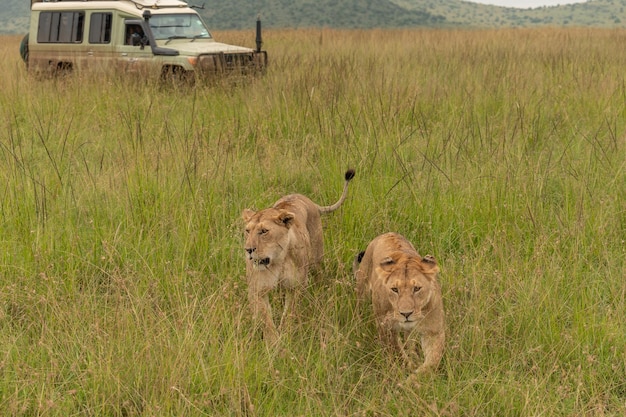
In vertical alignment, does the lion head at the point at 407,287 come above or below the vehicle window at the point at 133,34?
below

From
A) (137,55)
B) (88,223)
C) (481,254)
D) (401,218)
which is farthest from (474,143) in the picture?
(137,55)

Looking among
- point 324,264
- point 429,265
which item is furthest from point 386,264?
point 324,264

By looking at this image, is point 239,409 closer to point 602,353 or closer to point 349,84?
point 602,353

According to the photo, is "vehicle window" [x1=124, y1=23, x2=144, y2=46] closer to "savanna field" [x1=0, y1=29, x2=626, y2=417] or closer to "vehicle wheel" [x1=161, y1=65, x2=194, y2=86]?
"vehicle wheel" [x1=161, y1=65, x2=194, y2=86]

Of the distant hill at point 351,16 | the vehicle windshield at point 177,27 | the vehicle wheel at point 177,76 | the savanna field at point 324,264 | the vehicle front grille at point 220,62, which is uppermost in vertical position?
the distant hill at point 351,16

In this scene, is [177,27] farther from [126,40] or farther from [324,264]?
[324,264]

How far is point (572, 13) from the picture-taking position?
9106cm

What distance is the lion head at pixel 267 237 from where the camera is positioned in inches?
123

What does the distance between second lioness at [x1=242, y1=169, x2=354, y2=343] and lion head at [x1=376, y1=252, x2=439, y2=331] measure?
0.52 meters

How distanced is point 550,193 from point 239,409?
292 centimetres

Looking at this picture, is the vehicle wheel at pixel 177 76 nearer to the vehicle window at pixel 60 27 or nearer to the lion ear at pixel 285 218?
the vehicle window at pixel 60 27

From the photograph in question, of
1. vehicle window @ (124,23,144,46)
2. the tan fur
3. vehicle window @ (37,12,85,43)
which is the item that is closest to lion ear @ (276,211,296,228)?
the tan fur

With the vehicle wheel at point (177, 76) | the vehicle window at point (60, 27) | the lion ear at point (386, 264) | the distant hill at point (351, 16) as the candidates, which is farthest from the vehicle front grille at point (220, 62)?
the distant hill at point (351, 16)

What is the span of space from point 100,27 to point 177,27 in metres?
1.25
